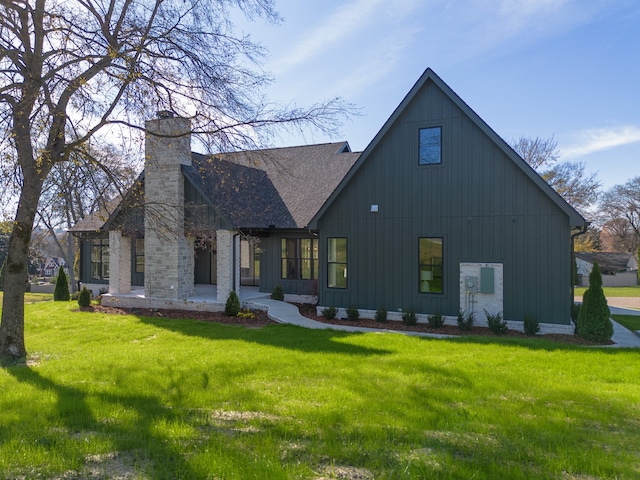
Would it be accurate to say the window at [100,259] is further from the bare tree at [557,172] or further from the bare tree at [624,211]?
the bare tree at [624,211]

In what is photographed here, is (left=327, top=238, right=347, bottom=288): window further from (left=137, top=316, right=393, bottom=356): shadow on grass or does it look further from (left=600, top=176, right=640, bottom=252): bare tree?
(left=600, top=176, right=640, bottom=252): bare tree

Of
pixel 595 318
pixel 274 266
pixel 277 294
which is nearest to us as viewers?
pixel 595 318

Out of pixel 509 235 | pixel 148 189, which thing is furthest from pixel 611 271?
pixel 148 189

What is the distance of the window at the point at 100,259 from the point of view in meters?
21.9

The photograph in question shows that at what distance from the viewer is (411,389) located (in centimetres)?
596

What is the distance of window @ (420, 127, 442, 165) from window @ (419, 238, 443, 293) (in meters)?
2.36

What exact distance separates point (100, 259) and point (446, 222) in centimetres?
1721

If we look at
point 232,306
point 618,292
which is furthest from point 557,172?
point 232,306

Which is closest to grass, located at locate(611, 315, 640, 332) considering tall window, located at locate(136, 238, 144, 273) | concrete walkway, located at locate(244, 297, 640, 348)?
concrete walkway, located at locate(244, 297, 640, 348)

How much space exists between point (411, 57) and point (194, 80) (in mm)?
6629

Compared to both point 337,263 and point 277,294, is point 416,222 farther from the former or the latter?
point 277,294

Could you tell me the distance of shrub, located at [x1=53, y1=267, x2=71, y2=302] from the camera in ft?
67.1

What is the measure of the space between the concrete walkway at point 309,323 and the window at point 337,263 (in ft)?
5.22

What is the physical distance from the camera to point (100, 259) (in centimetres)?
2211
